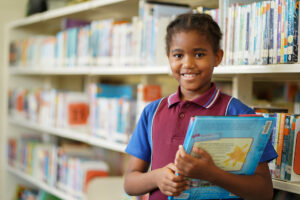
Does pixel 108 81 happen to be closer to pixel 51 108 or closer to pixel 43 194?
pixel 51 108

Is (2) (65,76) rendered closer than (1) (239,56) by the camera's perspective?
No

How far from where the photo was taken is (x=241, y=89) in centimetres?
146

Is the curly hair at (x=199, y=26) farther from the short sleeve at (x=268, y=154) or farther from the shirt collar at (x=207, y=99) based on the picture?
the short sleeve at (x=268, y=154)

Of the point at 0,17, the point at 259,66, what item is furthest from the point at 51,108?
the point at 259,66

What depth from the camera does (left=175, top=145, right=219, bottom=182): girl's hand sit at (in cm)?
88

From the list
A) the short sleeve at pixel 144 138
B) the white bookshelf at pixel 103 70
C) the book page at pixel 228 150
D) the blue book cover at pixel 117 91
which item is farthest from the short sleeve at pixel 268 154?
the blue book cover at pixel 117 91

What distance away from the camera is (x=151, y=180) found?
105cm

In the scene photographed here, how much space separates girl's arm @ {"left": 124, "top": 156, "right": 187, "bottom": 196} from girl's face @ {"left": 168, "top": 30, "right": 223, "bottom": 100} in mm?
246

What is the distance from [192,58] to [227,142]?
258mm

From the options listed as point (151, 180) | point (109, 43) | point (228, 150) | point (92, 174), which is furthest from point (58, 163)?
point (228, 150)

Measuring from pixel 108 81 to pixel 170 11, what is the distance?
1.19 m

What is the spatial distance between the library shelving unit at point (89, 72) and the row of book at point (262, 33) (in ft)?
0.15

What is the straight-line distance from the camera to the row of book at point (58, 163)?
2273 mm

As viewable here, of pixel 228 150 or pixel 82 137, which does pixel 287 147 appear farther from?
pixel 82 137
